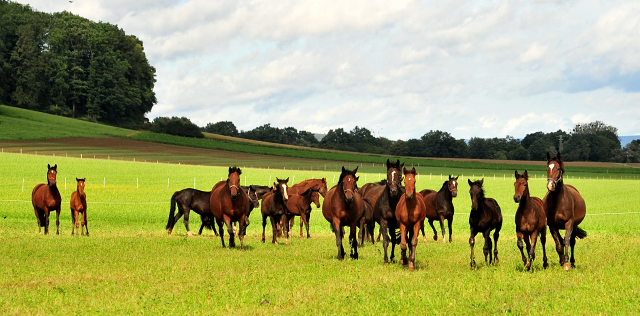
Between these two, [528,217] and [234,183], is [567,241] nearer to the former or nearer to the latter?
[528,217]

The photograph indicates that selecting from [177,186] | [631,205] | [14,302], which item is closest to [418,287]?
[14,302]

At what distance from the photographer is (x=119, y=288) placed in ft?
36.1

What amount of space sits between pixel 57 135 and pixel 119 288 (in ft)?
282

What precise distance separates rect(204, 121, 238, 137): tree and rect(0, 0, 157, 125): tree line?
45.9 metres

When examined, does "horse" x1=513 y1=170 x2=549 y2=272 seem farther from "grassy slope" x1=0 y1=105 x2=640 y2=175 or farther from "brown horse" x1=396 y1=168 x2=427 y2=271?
"grassy slope" x1=0 y1=105 x2=640 y2=175

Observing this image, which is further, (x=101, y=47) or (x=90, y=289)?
(x=101, y=47)

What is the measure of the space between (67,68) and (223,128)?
216ft

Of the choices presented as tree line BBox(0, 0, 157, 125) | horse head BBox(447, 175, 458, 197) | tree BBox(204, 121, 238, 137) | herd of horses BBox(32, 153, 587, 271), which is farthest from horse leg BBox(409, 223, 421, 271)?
tree BBox(204, 121, 238, 137)

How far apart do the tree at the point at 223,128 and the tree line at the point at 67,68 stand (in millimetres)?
45923

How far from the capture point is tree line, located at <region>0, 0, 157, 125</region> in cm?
10469

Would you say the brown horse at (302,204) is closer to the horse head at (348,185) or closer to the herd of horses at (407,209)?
the herd of horses at (407,209)

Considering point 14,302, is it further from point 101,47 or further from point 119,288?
point 101,47

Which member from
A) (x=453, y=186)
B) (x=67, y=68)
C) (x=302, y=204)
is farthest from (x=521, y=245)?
(x=67, y=68)

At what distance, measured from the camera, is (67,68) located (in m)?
107
